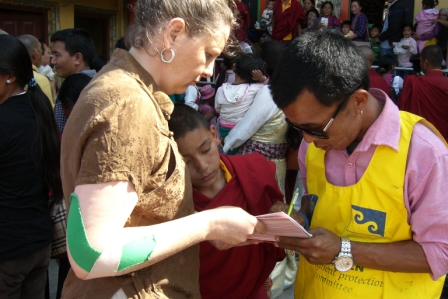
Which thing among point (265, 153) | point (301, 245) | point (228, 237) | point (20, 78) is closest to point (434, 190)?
point (301, 245)

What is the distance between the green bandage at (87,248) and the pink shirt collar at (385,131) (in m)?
0.79

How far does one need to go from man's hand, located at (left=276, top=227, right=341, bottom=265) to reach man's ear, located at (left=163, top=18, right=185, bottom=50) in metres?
0.77

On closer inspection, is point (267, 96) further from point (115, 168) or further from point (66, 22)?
point (66, 22)

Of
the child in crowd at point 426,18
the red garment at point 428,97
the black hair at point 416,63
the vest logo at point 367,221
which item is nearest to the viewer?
the vest logo at point 367,221

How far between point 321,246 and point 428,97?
5.09 meters

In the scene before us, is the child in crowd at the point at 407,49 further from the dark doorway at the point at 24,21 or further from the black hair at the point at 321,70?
the black hair at the point at 321,70

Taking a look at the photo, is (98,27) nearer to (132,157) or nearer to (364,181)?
(364,181)

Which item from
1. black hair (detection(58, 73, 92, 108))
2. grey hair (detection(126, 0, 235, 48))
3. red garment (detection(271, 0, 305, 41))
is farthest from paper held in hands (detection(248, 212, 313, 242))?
red garment (detection(271, 0, 305, 41))

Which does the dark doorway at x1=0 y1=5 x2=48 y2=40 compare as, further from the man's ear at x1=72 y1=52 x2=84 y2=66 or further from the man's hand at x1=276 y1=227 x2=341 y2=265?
the man's hand at x1=276 y1=227 x2=341 y2=265

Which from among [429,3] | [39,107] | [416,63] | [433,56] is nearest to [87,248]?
[39,107]

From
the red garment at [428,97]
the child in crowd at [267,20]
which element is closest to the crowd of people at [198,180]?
the red garment at [428,97]

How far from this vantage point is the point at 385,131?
150 centimetres

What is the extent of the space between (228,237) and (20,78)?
5.17 ft

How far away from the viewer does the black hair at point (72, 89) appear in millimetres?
3312
